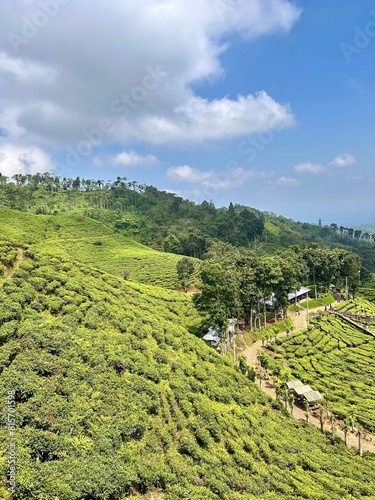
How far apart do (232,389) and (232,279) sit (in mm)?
20462

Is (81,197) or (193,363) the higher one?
(81,197)

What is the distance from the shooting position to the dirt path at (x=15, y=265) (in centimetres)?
2406

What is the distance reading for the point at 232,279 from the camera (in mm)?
45781

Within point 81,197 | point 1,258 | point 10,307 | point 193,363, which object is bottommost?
point 193,363

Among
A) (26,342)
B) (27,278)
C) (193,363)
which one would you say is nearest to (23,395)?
(26,342)

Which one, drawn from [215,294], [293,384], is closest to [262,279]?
[215,294]

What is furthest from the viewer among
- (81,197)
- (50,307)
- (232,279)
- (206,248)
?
(81,197)

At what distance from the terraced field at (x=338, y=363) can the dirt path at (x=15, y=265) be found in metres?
31.4

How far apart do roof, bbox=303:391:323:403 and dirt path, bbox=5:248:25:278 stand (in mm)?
29194

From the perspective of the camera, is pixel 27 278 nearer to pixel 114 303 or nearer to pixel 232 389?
pixel 114 303

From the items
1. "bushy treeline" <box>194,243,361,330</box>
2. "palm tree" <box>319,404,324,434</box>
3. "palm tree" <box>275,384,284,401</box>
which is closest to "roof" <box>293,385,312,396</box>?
"palm tree" <box>275,384,284,401</box>

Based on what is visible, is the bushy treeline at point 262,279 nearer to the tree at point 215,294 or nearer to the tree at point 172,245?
the tree at point 215,294

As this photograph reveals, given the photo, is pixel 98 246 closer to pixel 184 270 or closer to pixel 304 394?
pixel 184 270

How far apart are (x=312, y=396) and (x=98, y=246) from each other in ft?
224
